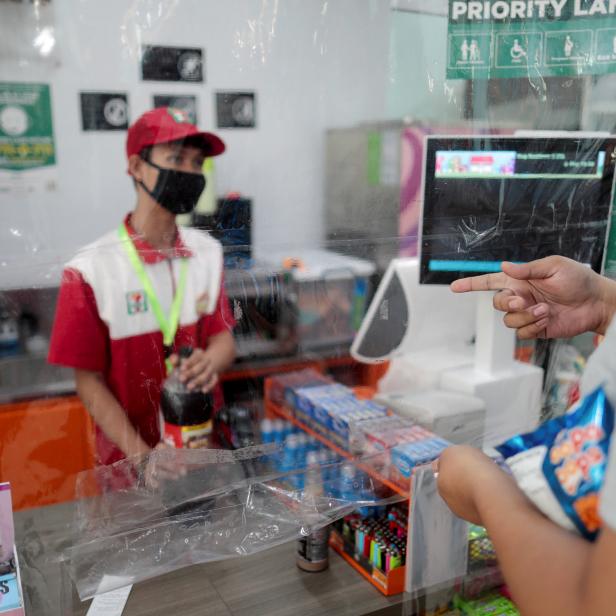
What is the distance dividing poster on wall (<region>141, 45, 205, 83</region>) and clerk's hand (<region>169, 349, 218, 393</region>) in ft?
1.77

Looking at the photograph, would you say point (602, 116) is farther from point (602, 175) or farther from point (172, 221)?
point (172, 221)

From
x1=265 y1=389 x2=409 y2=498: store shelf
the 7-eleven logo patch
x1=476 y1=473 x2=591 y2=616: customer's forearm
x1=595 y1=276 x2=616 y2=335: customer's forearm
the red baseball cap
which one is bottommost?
x1=265 y1=389 x2=409 y2=498: store shelf

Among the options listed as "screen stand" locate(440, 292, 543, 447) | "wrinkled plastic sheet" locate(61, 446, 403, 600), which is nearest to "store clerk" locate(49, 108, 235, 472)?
"wrinkled plastic sheet" locate(61, 446, 403, 600)

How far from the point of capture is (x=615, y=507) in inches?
19.3

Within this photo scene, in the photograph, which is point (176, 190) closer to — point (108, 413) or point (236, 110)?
point (236, 110)

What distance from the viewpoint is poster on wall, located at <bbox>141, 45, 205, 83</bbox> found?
121 cm

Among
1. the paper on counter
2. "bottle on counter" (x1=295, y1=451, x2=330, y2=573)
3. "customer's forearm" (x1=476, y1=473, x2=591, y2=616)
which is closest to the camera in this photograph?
"customer's forearm" (x1=476, y1=473, x2=591, y2=616)

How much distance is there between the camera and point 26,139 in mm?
1398

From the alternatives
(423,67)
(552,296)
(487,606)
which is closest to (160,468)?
(487,606)

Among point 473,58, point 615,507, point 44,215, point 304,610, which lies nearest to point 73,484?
point 304,610

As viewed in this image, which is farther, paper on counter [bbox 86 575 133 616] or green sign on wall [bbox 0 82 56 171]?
green sign on wall [bbox 0 82 56 171]

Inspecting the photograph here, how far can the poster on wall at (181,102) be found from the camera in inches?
51.3

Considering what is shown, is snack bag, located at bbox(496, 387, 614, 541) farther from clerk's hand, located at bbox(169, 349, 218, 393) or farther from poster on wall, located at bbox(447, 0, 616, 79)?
poster on wall, located at bbox(447, 0, 616, 79)

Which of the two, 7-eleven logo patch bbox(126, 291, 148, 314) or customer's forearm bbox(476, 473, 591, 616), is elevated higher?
7-eleven logo patch bbox(126, 291, 148, 314)
